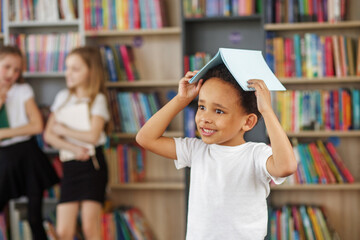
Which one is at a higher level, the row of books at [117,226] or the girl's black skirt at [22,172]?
the girl's black skirt at [22,172]

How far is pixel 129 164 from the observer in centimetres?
323

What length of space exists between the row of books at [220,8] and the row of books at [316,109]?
55 cm

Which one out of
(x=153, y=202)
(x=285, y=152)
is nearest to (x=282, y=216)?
(x=153, y=202)

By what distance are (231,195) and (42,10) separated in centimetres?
234

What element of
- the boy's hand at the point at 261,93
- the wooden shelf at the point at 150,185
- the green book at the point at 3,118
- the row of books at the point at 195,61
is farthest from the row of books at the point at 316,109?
the boy's hand at the point at 261,93

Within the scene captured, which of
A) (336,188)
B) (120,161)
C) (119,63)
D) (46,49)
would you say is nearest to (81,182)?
(120,161)

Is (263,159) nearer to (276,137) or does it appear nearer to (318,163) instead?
(276,137)

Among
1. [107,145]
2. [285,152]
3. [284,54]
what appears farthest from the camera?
[107,145]

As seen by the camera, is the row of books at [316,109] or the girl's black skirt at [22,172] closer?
the girl's black skirt at [22,172]

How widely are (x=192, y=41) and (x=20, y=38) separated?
1.14 meters

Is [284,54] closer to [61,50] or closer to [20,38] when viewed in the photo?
[61,50]

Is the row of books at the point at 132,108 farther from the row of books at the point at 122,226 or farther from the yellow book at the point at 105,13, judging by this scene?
the row of books at the point at 122,226

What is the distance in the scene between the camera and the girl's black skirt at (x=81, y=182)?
104 inches

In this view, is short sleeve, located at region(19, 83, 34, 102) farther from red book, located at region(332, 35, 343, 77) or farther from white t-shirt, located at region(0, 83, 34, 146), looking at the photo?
red book, located at region(332, 35, 343, 77)
